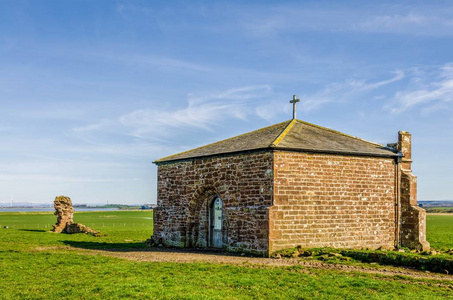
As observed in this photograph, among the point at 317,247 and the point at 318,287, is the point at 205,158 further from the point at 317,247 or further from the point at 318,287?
the point at 318,287

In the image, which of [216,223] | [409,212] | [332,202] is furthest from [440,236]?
[216,223]

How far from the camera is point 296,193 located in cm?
1953

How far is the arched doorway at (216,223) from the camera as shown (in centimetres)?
2264

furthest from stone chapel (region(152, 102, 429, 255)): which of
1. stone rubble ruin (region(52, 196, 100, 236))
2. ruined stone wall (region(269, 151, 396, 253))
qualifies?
stone rubble ruin (region(52, 196, 100, 236))

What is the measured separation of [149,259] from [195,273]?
438cm

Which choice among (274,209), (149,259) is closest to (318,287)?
(274,209)

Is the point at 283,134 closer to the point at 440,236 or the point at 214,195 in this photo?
the point at 214,195

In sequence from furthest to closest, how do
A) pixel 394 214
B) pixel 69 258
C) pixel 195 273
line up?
pixel 394 214, pixel 69 258, pixel 195 273

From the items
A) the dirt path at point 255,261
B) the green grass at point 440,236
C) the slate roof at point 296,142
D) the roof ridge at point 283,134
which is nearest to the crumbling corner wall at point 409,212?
the slate roof at point 296,142

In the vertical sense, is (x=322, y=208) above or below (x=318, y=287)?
above

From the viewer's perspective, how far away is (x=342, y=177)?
68.0ft

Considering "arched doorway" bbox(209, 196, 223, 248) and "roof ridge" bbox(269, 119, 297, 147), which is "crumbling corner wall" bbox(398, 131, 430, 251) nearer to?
"roof ridge" bbox(269, 119, 297, 147)

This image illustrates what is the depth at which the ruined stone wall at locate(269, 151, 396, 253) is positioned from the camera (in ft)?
62.9

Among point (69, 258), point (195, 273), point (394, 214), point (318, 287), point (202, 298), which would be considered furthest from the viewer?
point (394, 214)
